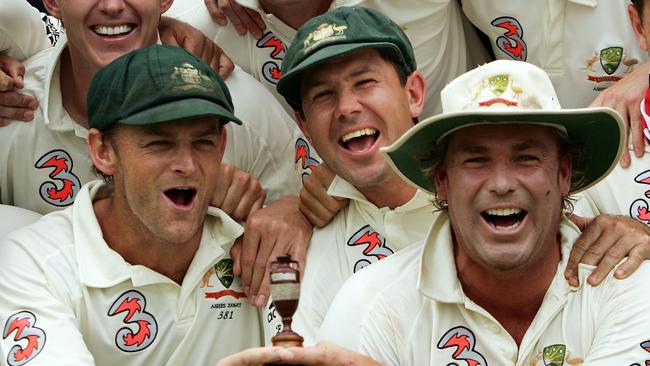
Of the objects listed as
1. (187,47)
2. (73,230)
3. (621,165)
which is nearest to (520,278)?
(621,165)

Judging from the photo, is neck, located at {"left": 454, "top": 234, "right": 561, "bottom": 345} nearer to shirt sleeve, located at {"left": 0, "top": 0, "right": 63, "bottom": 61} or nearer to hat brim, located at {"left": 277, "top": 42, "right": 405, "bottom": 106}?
hat brim, located at {"left": 277, "top": 42, "right": 405, "bottom": 106}

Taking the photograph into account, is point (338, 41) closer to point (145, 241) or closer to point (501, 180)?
point (145, 241)

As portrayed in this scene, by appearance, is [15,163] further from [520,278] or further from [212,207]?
[520,278]

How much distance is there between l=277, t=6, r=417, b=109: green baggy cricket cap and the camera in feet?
17.2

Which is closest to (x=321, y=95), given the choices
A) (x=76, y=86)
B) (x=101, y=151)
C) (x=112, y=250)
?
(x=101, y=151)

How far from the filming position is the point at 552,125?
14.5ft

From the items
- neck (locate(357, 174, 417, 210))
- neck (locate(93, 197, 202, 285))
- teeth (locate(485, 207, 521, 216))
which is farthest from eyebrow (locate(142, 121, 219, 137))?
teeth (locate(485, 207, 521, 216))

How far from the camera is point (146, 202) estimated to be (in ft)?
16.8

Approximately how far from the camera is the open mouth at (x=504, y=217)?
4371 mm

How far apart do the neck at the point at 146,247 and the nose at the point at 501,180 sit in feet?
4.12

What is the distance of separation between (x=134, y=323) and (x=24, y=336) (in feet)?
1.30

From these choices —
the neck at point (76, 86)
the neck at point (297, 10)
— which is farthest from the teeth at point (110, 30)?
the neck at point (297, 10)

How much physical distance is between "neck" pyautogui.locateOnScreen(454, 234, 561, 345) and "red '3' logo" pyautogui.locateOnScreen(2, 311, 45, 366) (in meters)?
1.36

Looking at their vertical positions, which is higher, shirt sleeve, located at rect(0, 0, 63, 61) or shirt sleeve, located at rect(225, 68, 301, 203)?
shirt sleeve, located at rect(0, 0, 63, 61)
